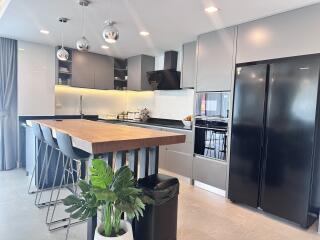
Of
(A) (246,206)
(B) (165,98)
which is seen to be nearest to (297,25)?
(A) (246,206)

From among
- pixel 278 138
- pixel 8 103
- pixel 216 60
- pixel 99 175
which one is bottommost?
pixel 99 175

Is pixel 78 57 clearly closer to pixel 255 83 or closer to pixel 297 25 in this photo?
pixel 255 83

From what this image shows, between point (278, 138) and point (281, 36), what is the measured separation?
1201mm

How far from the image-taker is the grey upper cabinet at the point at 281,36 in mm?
2447

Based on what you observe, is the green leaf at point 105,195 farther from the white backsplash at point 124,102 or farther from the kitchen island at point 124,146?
the white backsplash at point 124,102

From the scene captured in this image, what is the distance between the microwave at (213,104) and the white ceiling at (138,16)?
972 millimetres

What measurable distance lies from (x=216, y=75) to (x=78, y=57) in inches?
124

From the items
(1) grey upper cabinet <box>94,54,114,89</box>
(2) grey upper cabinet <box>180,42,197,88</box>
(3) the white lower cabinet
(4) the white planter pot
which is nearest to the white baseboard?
(3) the white lower cabinet

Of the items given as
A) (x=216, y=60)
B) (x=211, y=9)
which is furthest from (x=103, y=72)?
(x=211, y=9)

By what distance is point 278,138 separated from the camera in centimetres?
264

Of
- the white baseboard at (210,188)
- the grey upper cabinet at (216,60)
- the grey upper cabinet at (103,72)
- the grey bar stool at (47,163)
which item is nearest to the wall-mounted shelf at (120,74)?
the grey upper cabinet at (103,72)

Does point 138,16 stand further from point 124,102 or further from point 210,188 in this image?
point 124,102

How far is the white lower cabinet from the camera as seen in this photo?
330 centimetres

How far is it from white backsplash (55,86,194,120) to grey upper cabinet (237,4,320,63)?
1725mm
